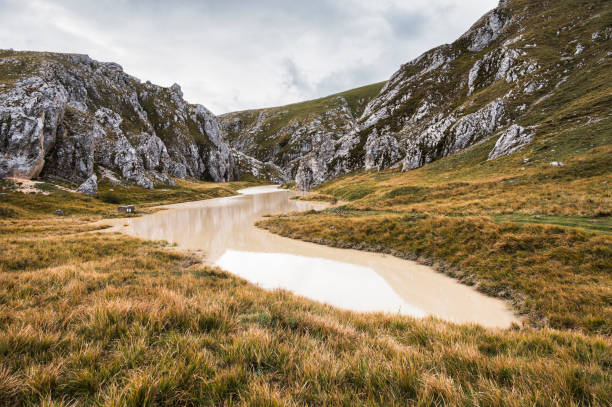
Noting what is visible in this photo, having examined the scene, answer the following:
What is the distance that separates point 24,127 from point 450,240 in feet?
271

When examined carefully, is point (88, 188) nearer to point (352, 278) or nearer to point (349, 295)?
point (352, 278)

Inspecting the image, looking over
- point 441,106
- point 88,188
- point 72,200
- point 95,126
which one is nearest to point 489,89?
point 441,106

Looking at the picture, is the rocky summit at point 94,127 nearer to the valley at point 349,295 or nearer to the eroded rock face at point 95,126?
the eroded rock face at point 95,126

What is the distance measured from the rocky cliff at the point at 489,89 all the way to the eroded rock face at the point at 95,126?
69537 millimetres

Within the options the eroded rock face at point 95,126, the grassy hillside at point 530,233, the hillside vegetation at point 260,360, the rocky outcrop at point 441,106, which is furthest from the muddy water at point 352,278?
the eroded rock face at point 95,126

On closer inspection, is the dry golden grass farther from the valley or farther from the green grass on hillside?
the green grass on hillside

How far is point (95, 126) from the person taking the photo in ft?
252

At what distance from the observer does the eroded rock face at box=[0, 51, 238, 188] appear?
5244cm

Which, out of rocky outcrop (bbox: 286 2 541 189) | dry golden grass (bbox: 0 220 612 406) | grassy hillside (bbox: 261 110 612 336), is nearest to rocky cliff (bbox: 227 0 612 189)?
rocky outcrop (bbox: 286 2 541 189)

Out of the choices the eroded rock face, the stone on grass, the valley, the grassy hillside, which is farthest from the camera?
the stone on grass

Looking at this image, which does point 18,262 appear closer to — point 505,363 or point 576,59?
point 505,363

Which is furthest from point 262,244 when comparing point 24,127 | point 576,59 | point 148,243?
point 576,59

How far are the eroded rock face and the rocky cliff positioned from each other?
69.5m

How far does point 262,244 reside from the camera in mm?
20203
